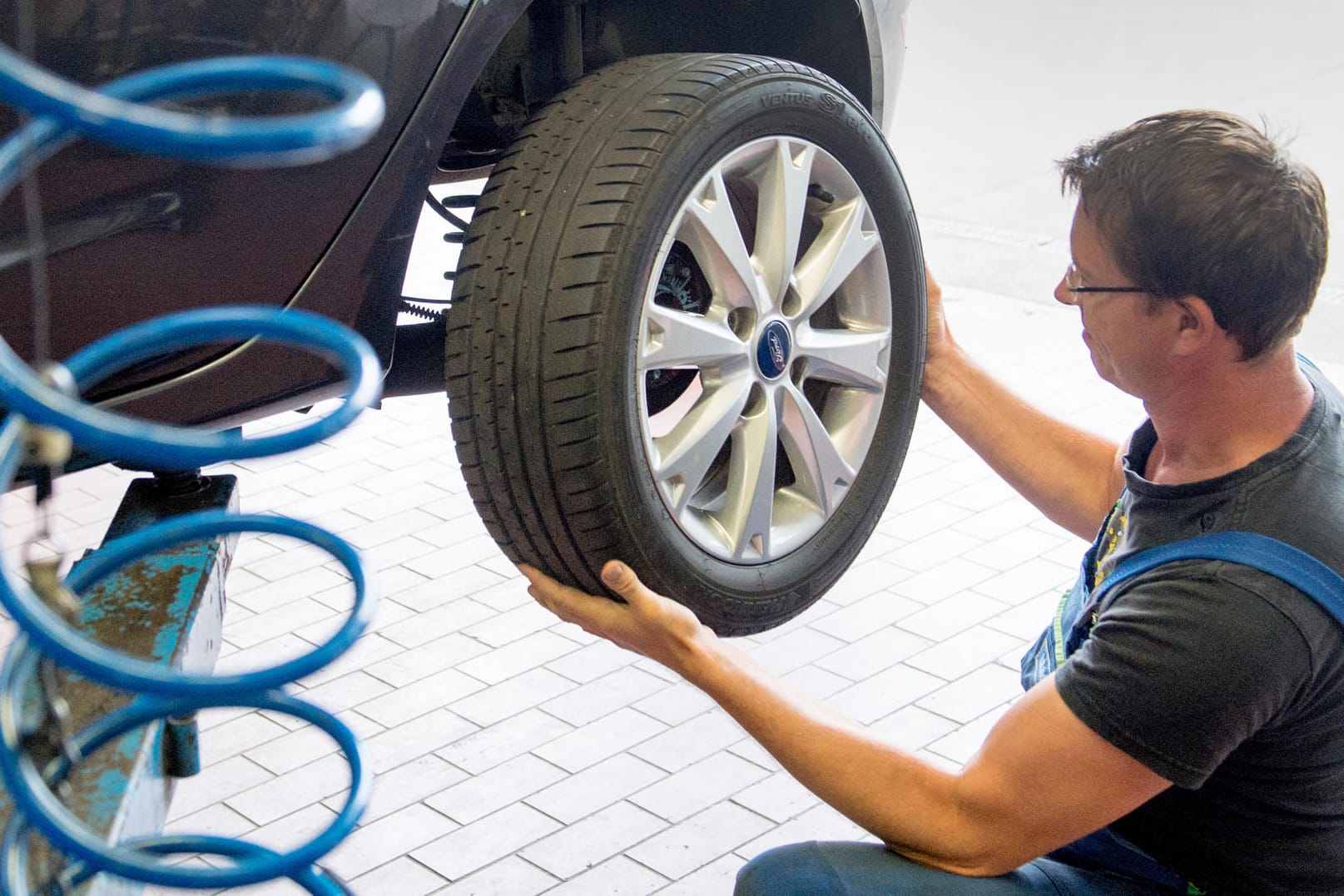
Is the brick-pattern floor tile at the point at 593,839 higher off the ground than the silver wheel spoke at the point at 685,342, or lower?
lower

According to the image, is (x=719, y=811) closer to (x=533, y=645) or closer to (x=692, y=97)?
(x=533, y=645)

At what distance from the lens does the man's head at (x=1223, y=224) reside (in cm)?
147

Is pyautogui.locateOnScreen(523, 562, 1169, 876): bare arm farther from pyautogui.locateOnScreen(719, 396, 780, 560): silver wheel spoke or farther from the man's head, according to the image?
the man's head

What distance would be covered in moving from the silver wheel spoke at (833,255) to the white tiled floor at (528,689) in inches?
36.1

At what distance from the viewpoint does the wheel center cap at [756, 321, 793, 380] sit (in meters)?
1.94

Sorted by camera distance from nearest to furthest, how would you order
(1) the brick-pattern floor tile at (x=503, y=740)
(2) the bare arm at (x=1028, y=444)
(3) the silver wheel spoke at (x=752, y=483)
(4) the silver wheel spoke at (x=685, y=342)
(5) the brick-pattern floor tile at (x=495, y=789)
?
1. (4) the silver wheel spoke at (x=685, y=342)
2. (3) the silver wheel spoke at (x=752, y=483)
3. (2) the bare arm at (x=1028, y=444)
4. (5) the brick-pattern floor tile at (x=495, y=789)
5. (1) the brick-pattern floor tile at (x=503, y=740)

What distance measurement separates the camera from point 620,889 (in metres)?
2.22

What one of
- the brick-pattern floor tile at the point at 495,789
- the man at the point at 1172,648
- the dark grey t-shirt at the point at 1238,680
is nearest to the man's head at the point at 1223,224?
the man at the point at 1172,648

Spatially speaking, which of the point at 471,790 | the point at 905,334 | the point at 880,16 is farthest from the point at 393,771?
the point at 880,16

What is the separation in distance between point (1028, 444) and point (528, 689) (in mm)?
1121

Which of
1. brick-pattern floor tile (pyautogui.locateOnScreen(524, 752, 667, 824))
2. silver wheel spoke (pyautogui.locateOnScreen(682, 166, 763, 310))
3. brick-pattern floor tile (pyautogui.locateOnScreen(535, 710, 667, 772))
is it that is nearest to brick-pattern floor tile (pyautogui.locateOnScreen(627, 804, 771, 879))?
brick-pattern floor tile (pyautogui.locateOnScreen(524, 752, 667, 824))

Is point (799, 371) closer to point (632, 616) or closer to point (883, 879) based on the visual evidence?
point (632, 616)

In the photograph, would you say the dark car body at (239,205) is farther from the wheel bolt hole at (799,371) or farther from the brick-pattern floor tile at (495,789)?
the brick-pattern floor tile at (495,789)

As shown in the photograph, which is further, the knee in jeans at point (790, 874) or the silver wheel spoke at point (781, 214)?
the silver wheel spoke at point (781, 214)
